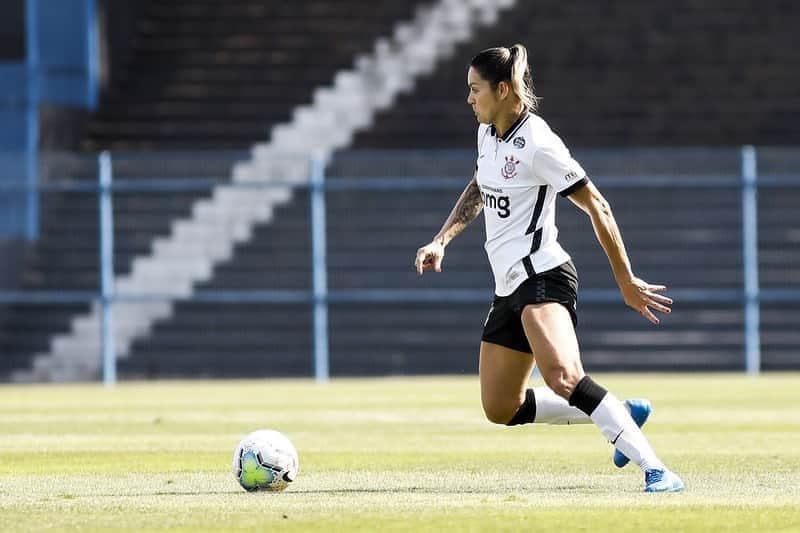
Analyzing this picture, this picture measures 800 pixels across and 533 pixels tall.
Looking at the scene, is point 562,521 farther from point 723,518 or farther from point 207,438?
point 207,438

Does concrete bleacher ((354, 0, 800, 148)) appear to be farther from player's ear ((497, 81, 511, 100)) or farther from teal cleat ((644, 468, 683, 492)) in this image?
teal cleat ((644, 468, 683, 492))

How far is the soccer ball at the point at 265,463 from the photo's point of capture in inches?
343

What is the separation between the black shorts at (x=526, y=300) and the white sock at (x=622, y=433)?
52cm

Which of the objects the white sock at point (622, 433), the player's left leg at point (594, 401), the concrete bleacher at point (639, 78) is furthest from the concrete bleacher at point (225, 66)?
the white sock at point (622, 433)

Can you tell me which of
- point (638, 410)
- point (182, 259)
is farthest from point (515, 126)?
point (182, 259)

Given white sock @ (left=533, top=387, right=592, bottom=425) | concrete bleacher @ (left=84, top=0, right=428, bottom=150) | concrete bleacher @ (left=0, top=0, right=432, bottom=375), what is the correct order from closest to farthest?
white sock @ (left=533, top=387, right=592, bottom=425)
concrete bleacher @ (left=0, top=0, right=432, bottom=375)
concrete bleacher @ (left=84, top=0, right=428, bottom=150)

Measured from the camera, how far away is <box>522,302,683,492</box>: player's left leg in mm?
8398

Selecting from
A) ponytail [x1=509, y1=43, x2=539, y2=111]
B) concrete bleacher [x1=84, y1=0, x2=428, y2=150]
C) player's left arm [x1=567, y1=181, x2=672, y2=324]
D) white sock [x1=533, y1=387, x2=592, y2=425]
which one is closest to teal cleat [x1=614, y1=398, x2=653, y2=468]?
white sock [x1=533, y1=387, x2=592, y2=425]

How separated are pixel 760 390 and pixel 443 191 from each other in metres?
5.28

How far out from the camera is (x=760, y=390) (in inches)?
717

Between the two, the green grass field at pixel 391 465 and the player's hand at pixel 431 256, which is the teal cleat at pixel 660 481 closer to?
the green grass field at pixel 391 465

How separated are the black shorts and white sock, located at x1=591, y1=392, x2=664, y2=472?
52 cm

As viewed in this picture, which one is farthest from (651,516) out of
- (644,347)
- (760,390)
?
(644,347)

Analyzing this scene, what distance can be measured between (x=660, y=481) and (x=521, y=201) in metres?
1.49
